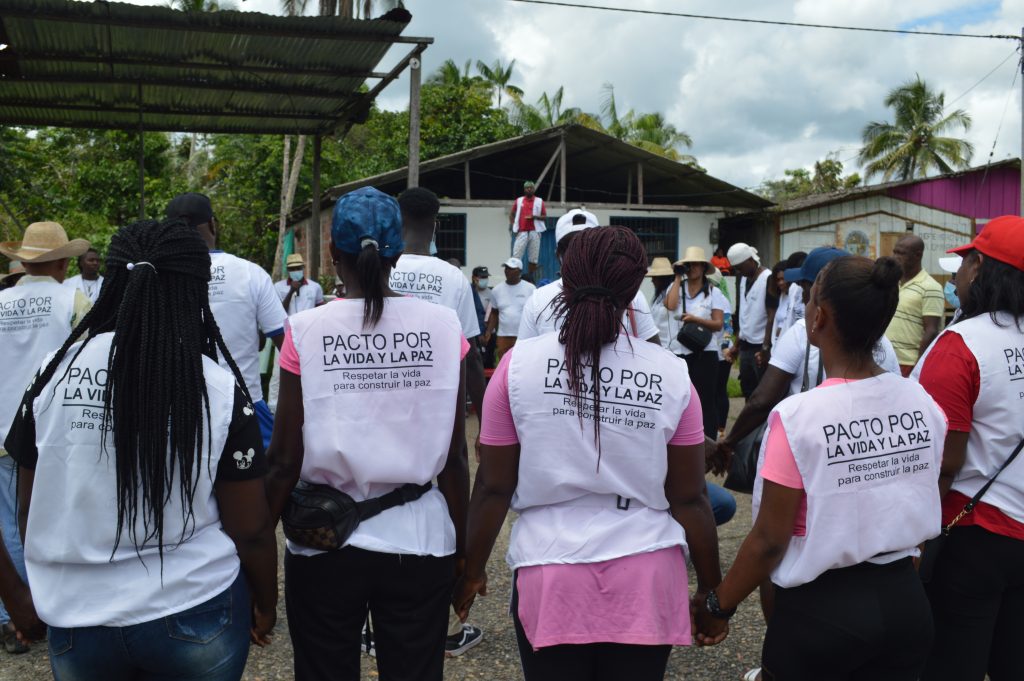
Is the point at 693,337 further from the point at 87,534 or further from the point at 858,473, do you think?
the point at 87,534

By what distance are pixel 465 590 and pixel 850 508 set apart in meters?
1.11

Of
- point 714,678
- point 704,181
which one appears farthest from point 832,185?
point 714,678

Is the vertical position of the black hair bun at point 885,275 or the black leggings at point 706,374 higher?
the black hair bun at point 885,275

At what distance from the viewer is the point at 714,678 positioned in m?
3.78

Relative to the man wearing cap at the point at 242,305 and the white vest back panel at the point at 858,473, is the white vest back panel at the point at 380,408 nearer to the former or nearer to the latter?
the white vest back panel at the point at 858,473

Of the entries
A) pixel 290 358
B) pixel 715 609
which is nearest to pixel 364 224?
pixel 290 358

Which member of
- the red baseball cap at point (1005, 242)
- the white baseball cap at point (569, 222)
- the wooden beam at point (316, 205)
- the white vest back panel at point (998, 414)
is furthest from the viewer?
the wooden beam at point (316, 205)

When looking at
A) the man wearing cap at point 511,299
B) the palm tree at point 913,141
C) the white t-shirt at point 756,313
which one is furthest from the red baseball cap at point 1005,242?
the palm tree at point 913,141

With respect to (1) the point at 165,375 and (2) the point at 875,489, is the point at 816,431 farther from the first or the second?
(1) the point at 165,375

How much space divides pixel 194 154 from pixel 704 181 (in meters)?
18.4

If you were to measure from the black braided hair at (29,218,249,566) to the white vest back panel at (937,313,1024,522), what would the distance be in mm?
2190

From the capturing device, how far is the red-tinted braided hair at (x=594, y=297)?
7.25 feet

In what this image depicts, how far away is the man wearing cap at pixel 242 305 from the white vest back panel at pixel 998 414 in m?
2.77

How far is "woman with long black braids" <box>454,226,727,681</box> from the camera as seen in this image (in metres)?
2.18
